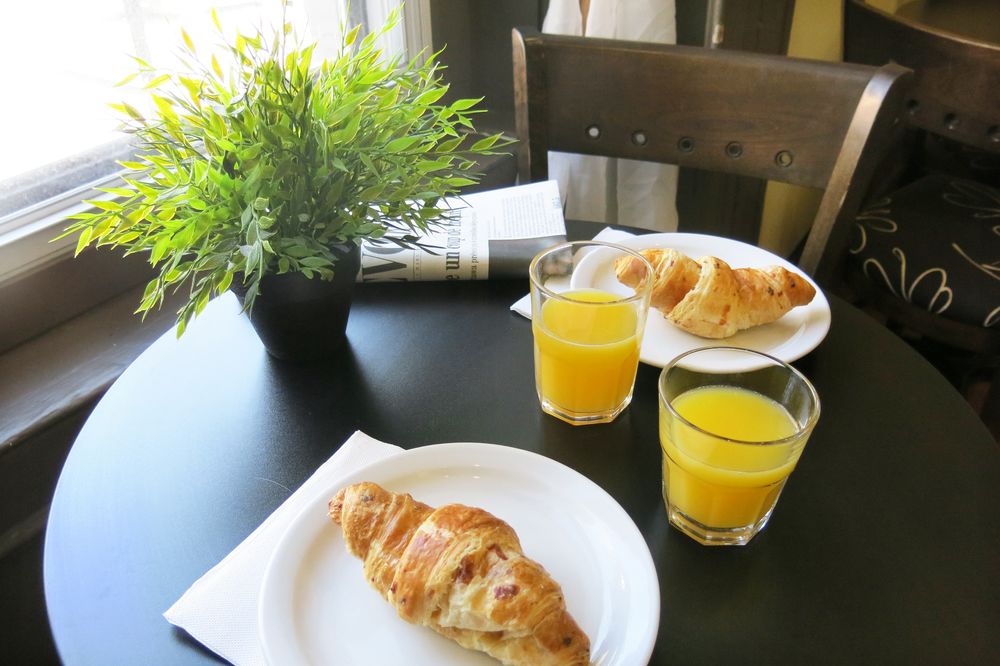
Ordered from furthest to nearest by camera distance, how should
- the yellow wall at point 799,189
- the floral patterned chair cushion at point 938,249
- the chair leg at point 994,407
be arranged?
the yellow wall at point 799,189 < the chair leg at point 994,407 < the floral patterned chair cushion at point 938,249

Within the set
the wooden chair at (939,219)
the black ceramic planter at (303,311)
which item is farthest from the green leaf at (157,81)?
the wooden chair at (939,219)

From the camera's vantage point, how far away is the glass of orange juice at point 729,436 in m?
0.58

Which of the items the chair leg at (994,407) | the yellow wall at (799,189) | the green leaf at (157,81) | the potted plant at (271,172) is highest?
the green leaf at (157,81)

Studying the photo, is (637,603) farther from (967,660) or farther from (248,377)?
(248,377)

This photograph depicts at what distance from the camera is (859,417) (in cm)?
76

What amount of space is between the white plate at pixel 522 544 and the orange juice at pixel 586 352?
10 cm

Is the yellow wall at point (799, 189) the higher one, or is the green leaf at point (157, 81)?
the green leaf at point (157, 81)

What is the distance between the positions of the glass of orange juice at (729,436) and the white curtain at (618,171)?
0.88m

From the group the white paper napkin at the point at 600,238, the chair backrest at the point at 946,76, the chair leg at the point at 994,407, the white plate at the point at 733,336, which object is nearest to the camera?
the white plate at the point at 733,336

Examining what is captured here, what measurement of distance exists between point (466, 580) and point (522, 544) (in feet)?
0.37

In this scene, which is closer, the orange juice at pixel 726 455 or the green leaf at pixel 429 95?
the orange juice at pixel 726 455

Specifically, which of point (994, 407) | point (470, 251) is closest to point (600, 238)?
point (470, 251)

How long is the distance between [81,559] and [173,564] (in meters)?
0.08

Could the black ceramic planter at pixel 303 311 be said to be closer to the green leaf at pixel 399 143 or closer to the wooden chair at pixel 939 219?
the green leaf at pixel 399 143
